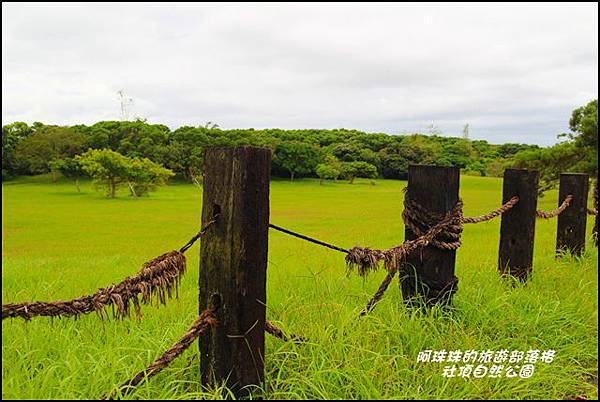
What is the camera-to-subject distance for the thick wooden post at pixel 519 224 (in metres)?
4.34

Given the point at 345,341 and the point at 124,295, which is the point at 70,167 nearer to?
the point at 345,341

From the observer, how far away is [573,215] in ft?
19.2

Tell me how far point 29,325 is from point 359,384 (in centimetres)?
196

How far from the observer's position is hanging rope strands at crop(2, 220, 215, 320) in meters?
1.70

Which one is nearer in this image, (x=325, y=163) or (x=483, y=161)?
(x=483, y=161)

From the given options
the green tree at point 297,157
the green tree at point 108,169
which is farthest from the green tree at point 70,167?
the green tree at point 297,157

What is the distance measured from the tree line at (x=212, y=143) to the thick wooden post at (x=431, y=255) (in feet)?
88.7

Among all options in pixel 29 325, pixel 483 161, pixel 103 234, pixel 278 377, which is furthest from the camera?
pixel 483 161

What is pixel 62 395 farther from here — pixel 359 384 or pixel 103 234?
pixel 103 234

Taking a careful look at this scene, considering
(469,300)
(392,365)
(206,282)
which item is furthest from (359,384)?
(469,300)

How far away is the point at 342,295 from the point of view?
3633 millimetres

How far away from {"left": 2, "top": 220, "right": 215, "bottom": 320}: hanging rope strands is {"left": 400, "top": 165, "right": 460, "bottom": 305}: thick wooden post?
5.21 ft

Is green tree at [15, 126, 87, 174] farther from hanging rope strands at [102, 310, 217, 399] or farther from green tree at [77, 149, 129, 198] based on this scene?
hanging rope strands at [102, 310, 217, 399]

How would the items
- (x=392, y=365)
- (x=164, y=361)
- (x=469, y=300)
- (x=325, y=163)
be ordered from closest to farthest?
(x=164, y=361), (x=392, y=365), (x=469, y=300), (x=325, y=163)
